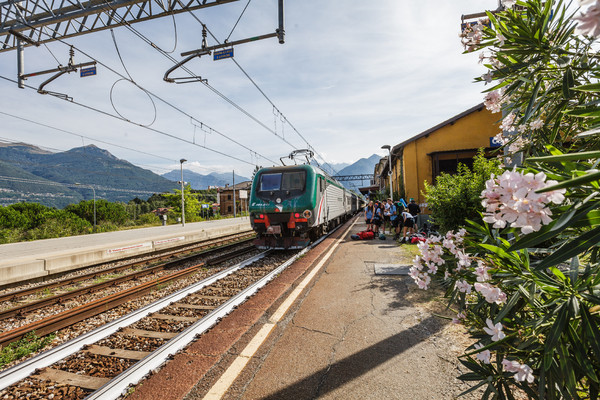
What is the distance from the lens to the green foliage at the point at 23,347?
3.49m

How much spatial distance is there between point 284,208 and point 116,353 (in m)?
6.44

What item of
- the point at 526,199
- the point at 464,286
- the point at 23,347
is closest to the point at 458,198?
the point at 464,286

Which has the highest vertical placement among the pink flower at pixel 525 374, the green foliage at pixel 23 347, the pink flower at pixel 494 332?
the pink flower at pixel 494 332

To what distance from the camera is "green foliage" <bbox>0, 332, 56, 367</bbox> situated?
11.5 feet

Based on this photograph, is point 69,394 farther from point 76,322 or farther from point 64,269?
point 64,269

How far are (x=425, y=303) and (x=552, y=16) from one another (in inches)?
141

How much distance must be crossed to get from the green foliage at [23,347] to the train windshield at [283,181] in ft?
22.5

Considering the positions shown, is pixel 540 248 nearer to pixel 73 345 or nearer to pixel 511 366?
pixel 511 366

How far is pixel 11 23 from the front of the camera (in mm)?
8109

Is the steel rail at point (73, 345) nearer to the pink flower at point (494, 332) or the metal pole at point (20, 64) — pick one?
the pink flower at point (494, 332)

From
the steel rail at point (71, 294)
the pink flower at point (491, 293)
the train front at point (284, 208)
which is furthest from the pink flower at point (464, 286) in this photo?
the train front at point (284, 208)

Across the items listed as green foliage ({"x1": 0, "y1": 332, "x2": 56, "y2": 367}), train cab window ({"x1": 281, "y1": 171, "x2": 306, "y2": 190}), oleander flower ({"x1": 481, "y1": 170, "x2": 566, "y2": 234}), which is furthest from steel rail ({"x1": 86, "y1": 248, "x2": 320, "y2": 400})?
train cab window ({"x1": 281, "y1": 171, "x2": 306, "y2": 190})

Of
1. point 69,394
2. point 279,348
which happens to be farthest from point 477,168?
point 69,394

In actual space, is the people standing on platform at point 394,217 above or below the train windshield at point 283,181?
below
